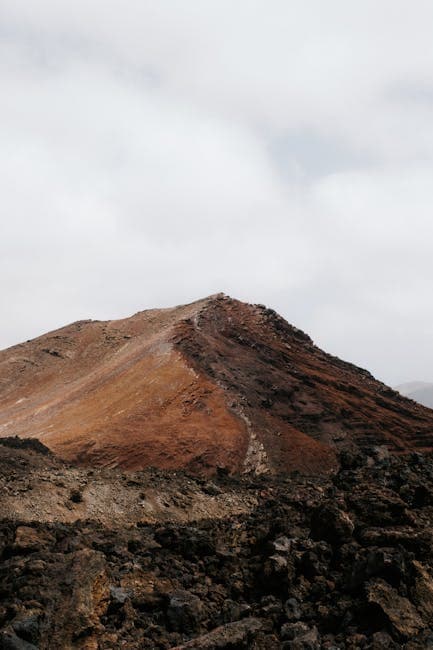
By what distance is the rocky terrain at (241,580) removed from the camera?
383 inches

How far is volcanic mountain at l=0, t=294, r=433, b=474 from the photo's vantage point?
25734mm

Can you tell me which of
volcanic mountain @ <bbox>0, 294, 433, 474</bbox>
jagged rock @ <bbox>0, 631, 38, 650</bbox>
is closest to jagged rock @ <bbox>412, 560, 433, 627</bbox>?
jagged rock @ <bbox>0, 631, 38, 650</bbox>

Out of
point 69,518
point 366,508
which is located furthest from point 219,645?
point 69,518

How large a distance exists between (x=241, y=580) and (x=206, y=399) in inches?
660

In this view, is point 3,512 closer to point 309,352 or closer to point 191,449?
point 191,449

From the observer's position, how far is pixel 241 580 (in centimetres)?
1188

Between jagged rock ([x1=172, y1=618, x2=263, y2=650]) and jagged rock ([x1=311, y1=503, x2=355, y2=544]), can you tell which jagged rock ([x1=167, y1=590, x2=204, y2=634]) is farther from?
jagged rock ([x1=311, y1=503, x2=355, y2=544])

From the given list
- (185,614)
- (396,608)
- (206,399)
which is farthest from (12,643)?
(206,399)

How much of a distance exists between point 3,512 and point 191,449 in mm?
9710

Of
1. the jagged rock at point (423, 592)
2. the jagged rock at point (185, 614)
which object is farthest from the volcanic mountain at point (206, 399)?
the jagged rock at point (423, 592)

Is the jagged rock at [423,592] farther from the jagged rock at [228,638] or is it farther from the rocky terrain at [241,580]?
the jagged rock at [228,638]

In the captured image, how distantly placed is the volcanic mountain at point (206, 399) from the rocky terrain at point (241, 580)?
350 inches

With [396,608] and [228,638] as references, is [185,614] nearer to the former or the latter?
[228,638]

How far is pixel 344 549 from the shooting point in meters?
11.7
